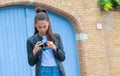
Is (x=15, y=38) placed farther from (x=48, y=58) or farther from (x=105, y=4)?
(x=48, y=58)

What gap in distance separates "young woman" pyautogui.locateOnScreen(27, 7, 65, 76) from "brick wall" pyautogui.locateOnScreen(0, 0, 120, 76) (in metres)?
5.61

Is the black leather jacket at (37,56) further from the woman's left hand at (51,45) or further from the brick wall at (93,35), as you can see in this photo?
the brick wall at (93,35)

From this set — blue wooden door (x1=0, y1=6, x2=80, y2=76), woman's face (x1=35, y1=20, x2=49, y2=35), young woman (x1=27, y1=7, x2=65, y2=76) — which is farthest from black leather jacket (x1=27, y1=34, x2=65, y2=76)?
blue wooden door (x1=0, y1=6, x2=80, y2=76)

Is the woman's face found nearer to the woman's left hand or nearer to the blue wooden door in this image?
the woman's left hand

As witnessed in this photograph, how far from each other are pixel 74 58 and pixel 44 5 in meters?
1.75

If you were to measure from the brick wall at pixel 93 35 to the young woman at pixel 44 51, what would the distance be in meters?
5.61

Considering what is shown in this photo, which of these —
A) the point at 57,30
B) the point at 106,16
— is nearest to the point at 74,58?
the point at 57,30

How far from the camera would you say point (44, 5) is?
35.0 feet

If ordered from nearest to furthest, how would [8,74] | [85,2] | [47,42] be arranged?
[47,42] < [8,74] < [85,2]

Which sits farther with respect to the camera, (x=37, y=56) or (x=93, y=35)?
(x=93, y=35)

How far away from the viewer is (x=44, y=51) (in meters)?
5.02

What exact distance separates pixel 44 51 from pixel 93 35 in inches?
256

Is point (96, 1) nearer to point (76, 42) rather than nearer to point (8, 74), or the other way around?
point (76, 42)

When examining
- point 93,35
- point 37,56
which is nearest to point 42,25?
point 37,56
